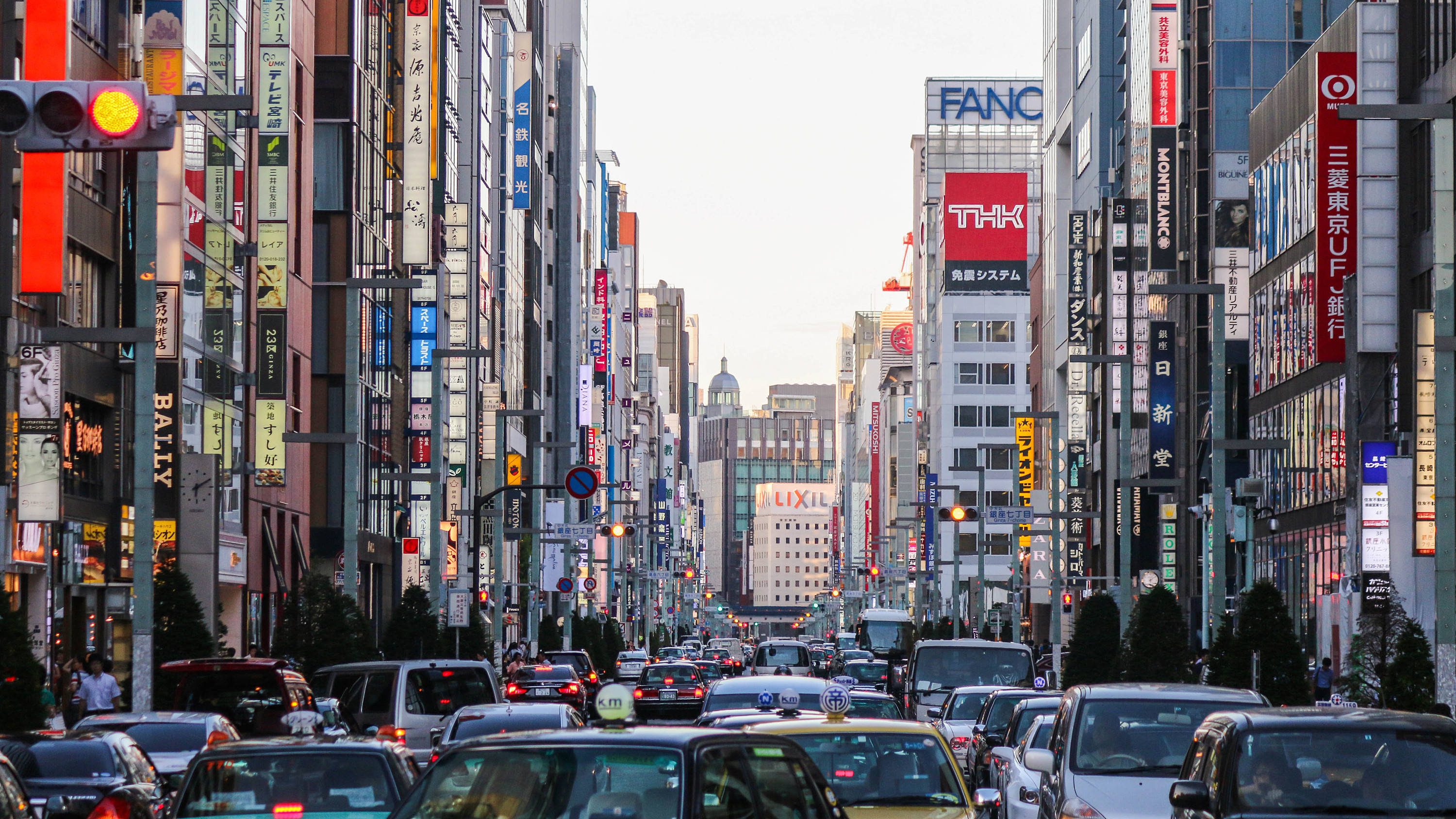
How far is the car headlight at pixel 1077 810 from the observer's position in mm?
14344

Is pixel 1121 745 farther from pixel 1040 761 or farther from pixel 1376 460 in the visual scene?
pixel 1376 460

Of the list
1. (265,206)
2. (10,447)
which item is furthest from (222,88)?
(10,447)

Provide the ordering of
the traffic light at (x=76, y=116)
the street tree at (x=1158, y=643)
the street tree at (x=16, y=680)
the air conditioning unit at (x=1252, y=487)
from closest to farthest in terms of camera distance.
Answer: the traffic light at (x=76, y=116)
the street tree at (x=16, y=680)
the street tree at (x=1158, y=643)
the air conditioning unit at (x=1252, y=487)

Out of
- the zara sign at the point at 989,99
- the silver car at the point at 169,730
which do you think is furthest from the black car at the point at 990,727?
the zara sign at the point at 989,99

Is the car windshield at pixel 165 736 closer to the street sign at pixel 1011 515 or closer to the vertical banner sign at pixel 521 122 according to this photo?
the street sign at pixel 1011 515

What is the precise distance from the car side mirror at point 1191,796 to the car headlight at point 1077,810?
307cm

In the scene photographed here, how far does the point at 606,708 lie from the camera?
10906 mm

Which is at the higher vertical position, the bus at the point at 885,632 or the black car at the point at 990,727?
the black car at the point at 990,727

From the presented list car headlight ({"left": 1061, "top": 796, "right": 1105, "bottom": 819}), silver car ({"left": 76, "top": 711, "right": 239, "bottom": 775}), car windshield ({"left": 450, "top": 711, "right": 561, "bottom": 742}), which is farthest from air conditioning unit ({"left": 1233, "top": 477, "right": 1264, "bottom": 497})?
car headlight ({"left": 1061, "top": 796, "right": 1105, "bottom": 819})

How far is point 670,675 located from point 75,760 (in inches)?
1311

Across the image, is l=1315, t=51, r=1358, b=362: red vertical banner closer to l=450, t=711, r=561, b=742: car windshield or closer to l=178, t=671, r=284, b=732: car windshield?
l=450, t=711, r=561, b=742: car windshield

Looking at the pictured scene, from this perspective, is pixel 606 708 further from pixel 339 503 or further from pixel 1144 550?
pixel 1144 550

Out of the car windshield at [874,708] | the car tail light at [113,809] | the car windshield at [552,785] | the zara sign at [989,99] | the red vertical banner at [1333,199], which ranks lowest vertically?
the car windshield at [874,708]

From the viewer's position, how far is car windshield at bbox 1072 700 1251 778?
605 inches
